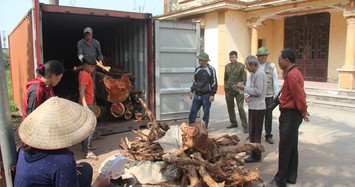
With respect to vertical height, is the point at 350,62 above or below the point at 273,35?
below

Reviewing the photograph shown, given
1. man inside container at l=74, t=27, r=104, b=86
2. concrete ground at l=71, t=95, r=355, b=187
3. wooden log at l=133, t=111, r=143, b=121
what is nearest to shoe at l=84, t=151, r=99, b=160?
concrete ground at l=71, t=95, r=355, b=187

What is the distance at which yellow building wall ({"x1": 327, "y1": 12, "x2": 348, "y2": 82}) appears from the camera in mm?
12180

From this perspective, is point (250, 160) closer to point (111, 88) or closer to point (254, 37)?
point (111, 88)

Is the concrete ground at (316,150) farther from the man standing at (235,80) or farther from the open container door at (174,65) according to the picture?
the open container door at (174,65)

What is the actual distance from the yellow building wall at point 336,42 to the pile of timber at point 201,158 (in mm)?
9879

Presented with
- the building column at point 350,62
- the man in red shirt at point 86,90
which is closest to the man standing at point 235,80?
Answer: the man in red shirt at point 86,90

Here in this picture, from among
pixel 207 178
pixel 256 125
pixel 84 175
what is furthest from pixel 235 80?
pixel 84 175

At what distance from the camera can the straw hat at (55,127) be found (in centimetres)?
192

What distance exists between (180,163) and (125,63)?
4.43m

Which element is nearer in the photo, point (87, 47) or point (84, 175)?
point (84, 175)

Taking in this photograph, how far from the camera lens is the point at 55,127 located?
196 cm

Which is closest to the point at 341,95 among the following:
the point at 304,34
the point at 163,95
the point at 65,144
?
the point at 304,34

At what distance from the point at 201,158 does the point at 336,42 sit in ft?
36.2

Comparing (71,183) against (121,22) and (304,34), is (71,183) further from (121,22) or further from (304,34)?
(304,34)
